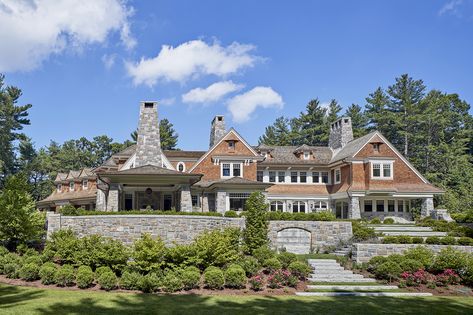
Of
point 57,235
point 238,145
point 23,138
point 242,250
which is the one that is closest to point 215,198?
point 238,145

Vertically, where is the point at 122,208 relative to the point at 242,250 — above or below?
above

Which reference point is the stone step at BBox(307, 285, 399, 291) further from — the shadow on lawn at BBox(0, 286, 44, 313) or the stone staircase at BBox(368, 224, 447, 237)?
the shadow on lawn at BBox(0, 286, 44, 313)

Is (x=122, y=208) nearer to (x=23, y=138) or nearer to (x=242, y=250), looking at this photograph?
(x=242, y=250)

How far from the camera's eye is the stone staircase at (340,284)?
17.0m

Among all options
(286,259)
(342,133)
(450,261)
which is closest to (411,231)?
(450,261)

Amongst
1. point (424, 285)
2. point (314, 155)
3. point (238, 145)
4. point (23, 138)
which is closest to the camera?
point (424, 285)

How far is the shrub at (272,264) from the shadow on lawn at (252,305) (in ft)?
11.6

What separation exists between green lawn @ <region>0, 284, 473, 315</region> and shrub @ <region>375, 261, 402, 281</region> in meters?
2.66

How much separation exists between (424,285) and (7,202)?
71.9ft

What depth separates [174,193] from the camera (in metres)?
32.9

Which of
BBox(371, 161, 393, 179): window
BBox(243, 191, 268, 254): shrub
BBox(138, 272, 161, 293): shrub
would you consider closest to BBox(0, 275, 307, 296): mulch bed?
BBox(138, 272, 161, 293): shrub

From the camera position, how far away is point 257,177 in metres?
40.0

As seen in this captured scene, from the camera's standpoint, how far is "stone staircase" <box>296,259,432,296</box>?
669 inches

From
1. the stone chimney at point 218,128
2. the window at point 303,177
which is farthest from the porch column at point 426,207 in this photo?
the stone chimney at point 218,128
